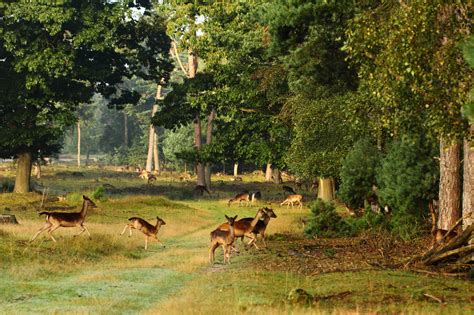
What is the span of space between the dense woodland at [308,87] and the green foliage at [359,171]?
0.19 feet

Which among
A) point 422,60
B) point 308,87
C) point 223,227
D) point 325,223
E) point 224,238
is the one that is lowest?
point 325,223

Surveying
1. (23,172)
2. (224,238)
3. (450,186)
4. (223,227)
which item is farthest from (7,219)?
(23,172)

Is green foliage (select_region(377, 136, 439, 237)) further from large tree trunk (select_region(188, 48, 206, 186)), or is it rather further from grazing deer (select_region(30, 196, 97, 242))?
large tree trunk (select_region(188, 48, 206, 186))

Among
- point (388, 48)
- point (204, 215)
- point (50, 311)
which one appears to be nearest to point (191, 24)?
point (204, 215)

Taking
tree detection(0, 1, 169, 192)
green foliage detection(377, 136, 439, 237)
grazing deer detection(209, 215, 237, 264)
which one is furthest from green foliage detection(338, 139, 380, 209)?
tree detection(0, 1, 169, 192)

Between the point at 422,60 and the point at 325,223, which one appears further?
the point at 325,223

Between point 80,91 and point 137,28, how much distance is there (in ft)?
22.3

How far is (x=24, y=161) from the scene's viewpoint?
55.3 metres

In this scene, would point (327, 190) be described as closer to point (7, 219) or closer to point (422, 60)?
point (7, 219)

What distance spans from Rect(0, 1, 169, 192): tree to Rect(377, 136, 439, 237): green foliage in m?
27.4

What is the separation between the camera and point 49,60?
2002 inches

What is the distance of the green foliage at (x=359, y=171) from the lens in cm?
3391

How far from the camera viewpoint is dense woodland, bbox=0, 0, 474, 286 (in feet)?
62.1

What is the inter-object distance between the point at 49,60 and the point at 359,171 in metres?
24.8
